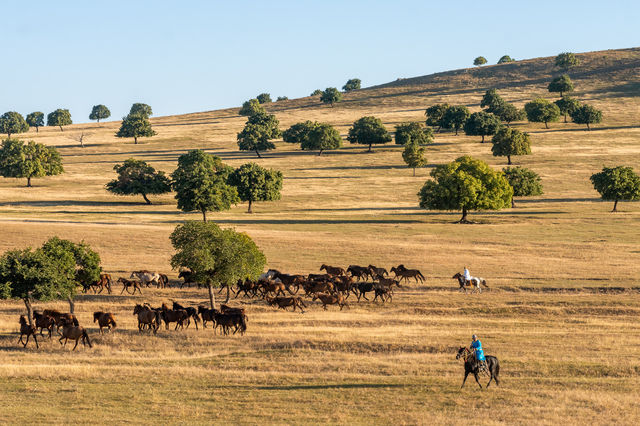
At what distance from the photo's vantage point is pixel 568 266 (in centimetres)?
5212

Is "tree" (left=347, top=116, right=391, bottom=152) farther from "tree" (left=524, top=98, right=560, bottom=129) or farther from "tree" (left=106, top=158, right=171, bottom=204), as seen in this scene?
"tree" (left=106, top=158, right=171, bottom=204)

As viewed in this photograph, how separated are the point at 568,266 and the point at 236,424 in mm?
37964

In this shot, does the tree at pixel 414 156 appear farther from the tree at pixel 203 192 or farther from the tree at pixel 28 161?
the tree at pixel 28 161

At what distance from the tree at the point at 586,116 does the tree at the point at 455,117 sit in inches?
990

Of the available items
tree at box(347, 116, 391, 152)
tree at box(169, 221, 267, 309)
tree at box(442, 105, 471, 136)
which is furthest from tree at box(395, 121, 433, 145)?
tree at box(169, 221, 267, 309)

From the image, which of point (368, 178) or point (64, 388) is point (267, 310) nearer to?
point (64, 388)

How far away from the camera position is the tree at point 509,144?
405 feet

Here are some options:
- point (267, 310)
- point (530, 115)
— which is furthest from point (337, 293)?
point (530, 115)

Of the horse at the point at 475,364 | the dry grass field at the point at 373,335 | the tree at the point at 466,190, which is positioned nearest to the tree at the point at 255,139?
the dry grass field at the point at 373,335

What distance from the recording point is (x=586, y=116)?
158875 millimetres

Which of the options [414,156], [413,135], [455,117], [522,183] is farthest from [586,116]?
[522,183]

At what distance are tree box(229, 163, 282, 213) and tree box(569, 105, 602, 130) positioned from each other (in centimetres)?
9230

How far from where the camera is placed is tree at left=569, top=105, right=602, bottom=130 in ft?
520

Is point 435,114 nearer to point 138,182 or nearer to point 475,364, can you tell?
point 138,182
